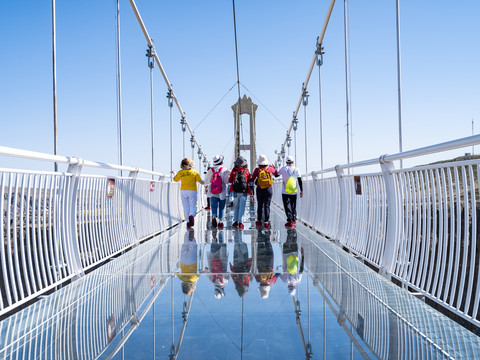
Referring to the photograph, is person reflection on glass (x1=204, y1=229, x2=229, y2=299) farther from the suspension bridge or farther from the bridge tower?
the bridge tower

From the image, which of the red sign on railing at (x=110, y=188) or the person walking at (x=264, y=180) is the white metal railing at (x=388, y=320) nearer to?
the red sign on railing at (x=110, y=188)

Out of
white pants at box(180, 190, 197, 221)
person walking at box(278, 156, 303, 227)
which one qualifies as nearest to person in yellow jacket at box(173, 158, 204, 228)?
white pants at box(180, 190, 197, 221)

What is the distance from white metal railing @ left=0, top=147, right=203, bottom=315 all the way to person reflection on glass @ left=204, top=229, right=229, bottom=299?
3.72 feet

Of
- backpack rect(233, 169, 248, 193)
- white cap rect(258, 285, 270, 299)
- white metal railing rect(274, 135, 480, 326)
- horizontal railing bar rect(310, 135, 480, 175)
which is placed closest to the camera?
horizontal railing bar rect(310, 135, 480, 175)

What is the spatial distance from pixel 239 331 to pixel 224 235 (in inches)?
175

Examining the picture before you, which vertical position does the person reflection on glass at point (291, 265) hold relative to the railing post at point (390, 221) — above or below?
below

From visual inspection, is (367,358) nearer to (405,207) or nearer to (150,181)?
(405,207)

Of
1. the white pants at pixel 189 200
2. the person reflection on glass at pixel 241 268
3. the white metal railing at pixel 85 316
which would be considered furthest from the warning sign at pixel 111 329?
the white pants at pixel 189 200

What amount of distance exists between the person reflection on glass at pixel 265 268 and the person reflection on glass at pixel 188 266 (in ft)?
1.73

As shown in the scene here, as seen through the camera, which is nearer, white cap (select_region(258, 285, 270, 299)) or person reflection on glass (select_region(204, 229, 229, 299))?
white cap (select_region(258, 285, 270, 299))

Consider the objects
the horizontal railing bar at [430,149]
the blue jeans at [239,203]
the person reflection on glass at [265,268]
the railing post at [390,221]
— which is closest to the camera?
the horizontal railing bar at [430,149]

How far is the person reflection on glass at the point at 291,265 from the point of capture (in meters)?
3.34

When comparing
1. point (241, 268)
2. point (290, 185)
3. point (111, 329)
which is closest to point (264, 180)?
point (290, 185)

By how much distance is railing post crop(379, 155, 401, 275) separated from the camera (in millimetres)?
3689
